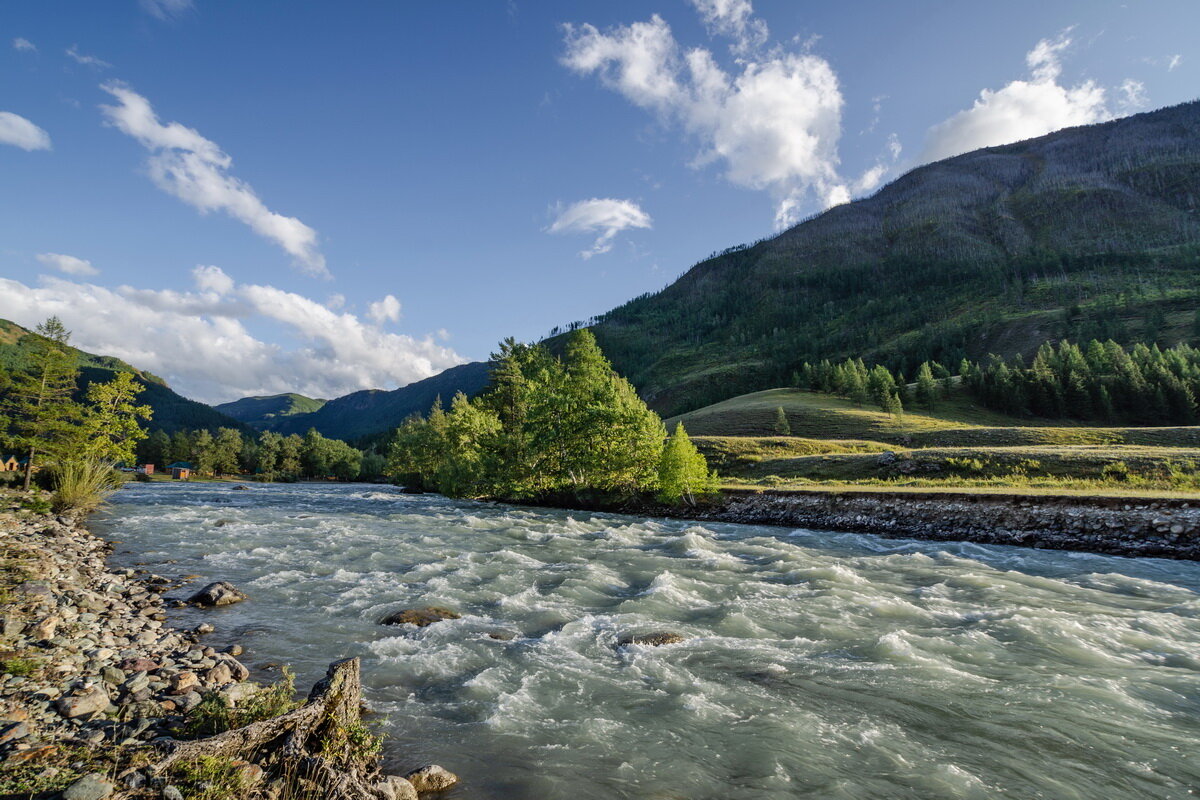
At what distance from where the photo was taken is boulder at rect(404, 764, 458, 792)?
679cm

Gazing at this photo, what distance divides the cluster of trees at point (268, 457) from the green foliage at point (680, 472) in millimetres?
137881

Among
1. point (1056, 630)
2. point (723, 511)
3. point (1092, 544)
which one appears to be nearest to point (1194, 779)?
point (1056, 630)

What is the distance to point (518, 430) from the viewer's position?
2115 inches

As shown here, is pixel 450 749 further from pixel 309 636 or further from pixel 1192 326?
pixel 1192 326

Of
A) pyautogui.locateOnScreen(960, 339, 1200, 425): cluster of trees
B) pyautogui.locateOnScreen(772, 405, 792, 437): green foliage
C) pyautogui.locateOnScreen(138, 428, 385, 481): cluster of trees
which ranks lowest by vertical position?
pyautogui.locateOnScreen(138, 428, 385, 481): cluster of trees

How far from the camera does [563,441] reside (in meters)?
48.3

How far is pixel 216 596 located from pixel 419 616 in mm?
6443

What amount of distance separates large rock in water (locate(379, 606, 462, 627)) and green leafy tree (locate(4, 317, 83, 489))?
39.4 m

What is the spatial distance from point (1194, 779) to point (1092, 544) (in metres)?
23.8

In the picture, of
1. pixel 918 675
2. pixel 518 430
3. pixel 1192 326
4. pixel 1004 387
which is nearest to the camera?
pixel 918 675

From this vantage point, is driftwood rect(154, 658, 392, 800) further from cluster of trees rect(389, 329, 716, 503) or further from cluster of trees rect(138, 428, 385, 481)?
cluster of trees rect(138, 428, 385, 481)

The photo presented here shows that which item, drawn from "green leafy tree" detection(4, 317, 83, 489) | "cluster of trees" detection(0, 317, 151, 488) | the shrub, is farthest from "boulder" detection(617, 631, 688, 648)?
"green leafy tree" detection(4, 317, 83, 489)

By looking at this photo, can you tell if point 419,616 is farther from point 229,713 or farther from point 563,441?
point 563,441

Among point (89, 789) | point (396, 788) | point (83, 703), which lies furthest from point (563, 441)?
point (89, 789)
